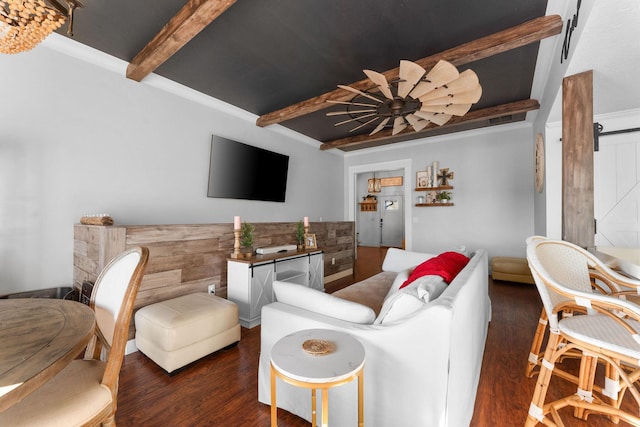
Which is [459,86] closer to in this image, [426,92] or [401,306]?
[426,92]

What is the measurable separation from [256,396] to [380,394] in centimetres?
90

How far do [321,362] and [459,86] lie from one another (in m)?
2.09

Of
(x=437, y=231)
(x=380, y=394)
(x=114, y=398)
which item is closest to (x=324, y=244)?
(x=437, y=231)

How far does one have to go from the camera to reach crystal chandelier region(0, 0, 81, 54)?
119 cm

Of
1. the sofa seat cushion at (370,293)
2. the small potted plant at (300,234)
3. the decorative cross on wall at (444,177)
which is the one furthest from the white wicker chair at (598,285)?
the decorative cross on wall at (444,177)

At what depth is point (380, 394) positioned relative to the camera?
4.03 feet

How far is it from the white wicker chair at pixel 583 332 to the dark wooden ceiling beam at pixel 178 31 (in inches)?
104

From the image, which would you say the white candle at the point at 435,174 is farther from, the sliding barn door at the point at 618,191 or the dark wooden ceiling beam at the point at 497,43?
the dark wooden ceiling beam at the point at 497,43

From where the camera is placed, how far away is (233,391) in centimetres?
174

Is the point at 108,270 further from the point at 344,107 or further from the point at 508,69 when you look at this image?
the point at 508,69

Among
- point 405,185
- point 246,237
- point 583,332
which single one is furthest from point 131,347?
point 405,185

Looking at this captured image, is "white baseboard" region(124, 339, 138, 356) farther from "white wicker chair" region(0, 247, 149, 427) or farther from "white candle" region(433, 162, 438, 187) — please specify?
"white candle" region(433, 162, 438, 187)

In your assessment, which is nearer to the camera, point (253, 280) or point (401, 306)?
point (401, 306)

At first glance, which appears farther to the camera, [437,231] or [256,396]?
[437,231]
